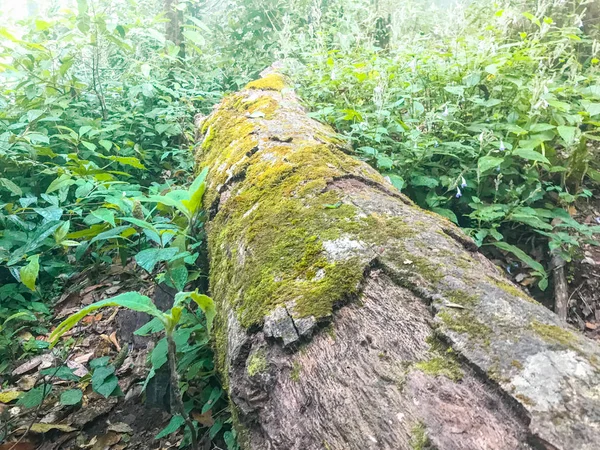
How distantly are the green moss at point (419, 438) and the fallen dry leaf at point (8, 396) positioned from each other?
2234mm

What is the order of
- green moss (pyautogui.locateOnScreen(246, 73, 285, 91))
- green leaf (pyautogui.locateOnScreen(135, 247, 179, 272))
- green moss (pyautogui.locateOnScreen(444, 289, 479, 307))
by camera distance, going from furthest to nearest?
green moss (pyautogui.locateOnScreen(246, 73, 285, 91)) → green leaf (pyautogui.locateOnScreen(135, 247, 179, 272)) → green moss (pyautogui.locateOnScreen(444, 289, 479, 307))

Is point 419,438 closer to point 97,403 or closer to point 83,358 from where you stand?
point 97,403

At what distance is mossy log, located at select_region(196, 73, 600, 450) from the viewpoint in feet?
2.55

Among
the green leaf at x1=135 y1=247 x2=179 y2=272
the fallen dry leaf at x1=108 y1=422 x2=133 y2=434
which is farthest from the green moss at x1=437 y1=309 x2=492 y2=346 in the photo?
the fallen dry leaf at x1=108 y1=422 x2=133 y2=434

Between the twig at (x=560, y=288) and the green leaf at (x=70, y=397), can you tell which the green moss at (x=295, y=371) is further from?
the twig at (x=560, y=288)

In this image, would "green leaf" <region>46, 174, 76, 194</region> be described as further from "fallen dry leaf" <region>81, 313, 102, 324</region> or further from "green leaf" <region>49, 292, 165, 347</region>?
"green leaf" <region>49, 292, 165, 347</region>

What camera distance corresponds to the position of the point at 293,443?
0.95 metres

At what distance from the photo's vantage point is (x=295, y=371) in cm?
105

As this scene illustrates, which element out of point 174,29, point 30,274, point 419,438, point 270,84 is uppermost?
point 174,29

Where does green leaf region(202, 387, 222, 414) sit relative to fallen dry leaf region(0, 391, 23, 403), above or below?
above

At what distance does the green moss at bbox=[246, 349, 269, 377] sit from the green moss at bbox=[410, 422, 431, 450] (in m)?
0.45

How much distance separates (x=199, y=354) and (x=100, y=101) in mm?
3723

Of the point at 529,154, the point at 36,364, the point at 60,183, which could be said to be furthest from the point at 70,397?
the point at 529,154

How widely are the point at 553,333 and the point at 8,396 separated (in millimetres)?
2567
